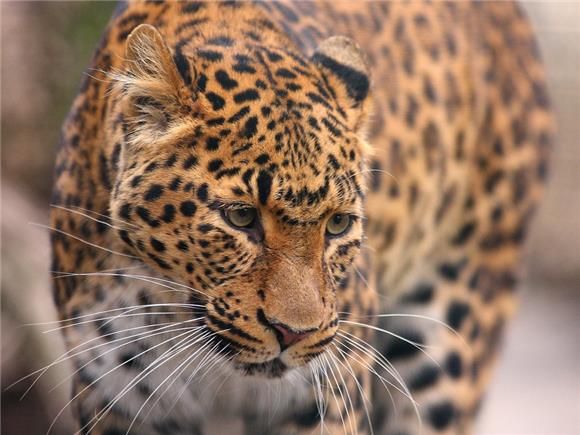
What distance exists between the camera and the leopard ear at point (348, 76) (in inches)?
181

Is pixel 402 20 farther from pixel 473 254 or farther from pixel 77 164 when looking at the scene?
pixel 77 164

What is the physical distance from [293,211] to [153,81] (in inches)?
29.5

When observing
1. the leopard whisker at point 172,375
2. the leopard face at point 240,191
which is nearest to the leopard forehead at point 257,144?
the leopard face at point 240,191

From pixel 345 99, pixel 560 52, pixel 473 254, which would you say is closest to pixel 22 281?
pixel 473 254

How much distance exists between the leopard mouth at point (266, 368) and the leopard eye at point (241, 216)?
604 mm

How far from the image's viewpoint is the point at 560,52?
13008 millimetres

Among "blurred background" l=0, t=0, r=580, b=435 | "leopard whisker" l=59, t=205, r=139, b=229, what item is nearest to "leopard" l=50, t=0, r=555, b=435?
"leopard whisker" l=59, t=205, r=139, b=229

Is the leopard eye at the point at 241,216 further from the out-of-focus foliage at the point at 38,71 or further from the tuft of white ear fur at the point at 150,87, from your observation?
the out-of-focus foliage at the point at 38,71

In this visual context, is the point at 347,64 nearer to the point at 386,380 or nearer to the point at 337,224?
the point at 337,224

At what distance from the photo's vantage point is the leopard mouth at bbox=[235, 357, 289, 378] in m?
4.38

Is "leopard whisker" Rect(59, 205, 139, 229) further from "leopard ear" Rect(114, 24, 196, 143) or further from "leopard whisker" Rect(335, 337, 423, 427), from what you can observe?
"leopard whisker" Rect(335, 337, 423, 427)

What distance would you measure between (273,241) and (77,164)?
1185mm

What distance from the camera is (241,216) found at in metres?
4.13

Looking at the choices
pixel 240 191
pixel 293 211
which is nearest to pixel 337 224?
pixel 293 211
